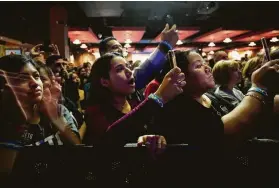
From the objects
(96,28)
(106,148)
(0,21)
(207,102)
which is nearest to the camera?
(106,148)

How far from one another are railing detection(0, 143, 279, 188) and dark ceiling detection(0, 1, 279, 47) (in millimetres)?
8489

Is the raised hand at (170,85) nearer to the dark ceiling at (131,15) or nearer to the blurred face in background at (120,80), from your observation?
the blurred face in background at (120,80)

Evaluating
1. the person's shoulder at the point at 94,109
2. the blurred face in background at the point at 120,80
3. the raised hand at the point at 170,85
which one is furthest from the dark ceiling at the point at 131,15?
the raised hand at the point at 170,85

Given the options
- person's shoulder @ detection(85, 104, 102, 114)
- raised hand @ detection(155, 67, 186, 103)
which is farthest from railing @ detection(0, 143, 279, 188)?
person's shoulder @ detection(85, 104, 102, 114)

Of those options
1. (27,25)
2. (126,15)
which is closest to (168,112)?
(27,25)

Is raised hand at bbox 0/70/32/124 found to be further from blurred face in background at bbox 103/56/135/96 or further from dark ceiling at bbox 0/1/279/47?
dark ceiling at bbox 0/1/279/47

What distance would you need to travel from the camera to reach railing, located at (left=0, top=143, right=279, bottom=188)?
1.25 metres

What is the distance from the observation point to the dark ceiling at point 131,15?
9.74 m

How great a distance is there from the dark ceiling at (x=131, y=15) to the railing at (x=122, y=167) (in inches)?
334

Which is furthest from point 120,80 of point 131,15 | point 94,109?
point 131,15

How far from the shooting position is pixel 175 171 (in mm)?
1279

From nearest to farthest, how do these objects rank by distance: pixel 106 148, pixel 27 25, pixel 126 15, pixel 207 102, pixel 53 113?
pixel 106 148 < pixel 53 113 < pixel 207 102 < pixel 27 25 < pixel 126 15

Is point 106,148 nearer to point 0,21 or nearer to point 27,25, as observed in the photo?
point 0,21

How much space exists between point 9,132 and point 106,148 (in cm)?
45
